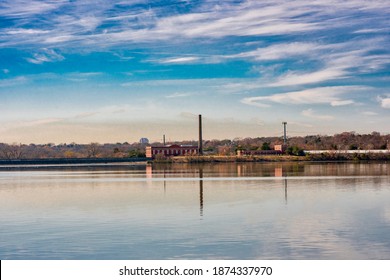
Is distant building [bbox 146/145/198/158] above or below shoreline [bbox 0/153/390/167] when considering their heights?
above

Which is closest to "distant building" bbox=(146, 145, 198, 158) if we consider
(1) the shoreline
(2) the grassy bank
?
(1) the shoreline

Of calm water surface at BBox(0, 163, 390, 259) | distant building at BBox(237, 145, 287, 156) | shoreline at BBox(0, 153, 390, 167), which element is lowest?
calm water surface at BBox(0, 163, 390, 259)

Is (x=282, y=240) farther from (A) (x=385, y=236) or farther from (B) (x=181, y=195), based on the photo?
(B) (x=181, y=195)

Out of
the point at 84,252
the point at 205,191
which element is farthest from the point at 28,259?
the point at 205,191

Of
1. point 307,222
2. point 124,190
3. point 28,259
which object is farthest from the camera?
point 124,190

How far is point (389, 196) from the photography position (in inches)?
1422

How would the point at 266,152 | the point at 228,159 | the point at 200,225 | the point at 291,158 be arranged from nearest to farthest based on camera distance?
the point at 200,225 < the point at 291,158 < the point at 228,159 < the point at 266,152

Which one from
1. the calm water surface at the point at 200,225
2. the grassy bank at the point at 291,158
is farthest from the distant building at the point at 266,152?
the calm water surface at the point at 200,225

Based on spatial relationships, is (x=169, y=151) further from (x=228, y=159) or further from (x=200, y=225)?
(x=200, y=225)

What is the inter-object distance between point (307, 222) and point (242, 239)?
482 cm

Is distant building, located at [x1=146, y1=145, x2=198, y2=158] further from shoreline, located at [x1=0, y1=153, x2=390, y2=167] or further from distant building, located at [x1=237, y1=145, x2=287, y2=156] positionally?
distant building, located at [x1=237, y1=145, x2=287, y2=156]

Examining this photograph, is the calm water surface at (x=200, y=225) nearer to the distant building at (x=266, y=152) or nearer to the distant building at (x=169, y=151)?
the distant building at (x=266, y=152)

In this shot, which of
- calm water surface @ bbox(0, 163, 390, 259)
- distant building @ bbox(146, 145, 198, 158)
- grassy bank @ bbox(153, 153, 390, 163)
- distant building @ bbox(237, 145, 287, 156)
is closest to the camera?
calm water surface @ bbox(0, 163, 390, 259)

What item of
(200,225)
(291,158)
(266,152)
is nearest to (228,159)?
(266,152)
